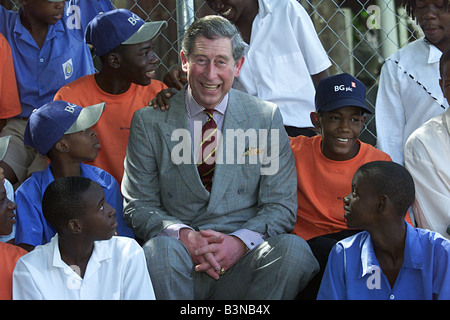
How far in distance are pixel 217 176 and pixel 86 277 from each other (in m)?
0.75

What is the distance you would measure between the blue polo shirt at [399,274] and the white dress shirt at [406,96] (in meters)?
1.00

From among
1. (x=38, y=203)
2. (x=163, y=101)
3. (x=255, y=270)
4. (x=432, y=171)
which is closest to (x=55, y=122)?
(x=38, y=203)

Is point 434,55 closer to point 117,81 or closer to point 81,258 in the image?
point 117,81

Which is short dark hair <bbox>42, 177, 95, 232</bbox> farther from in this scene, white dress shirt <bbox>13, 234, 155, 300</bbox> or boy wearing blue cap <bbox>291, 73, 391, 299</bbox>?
boy wearing blue cap <bbox>291, 73, 391, 299</bbox>

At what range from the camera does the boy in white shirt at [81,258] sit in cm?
266

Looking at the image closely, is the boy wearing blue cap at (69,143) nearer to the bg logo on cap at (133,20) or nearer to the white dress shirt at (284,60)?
the bg logo on cap at (133,20)

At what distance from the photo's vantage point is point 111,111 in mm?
3748
